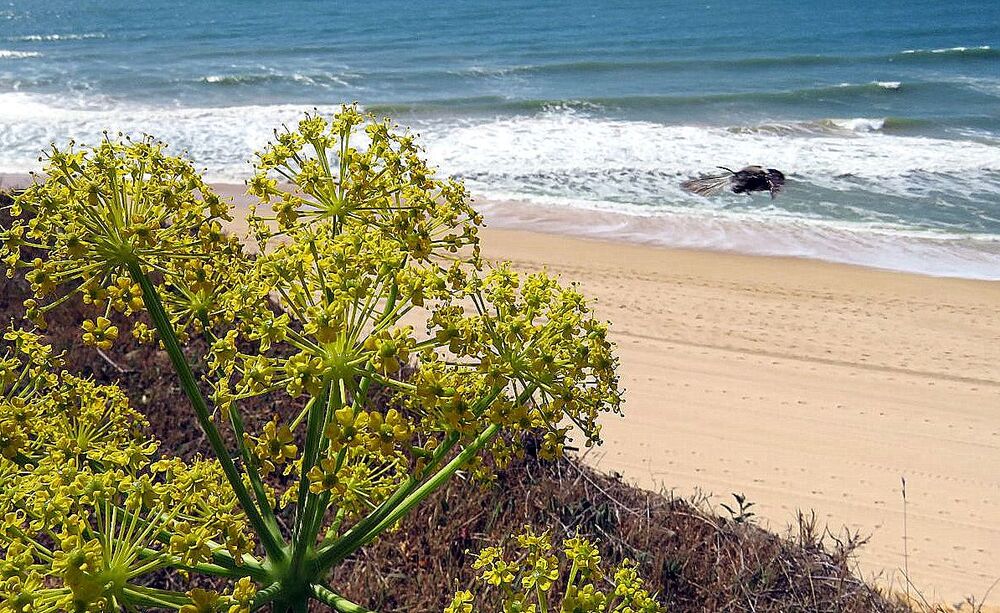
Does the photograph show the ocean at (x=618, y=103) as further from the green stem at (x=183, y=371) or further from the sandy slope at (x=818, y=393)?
the green stem at (x=183, y=371)

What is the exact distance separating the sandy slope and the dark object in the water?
4792 millimetres

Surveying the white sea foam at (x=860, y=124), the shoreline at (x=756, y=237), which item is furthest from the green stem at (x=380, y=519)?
the white sea foam at (x=860, y=124)

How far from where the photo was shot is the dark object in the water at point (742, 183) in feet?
67.8

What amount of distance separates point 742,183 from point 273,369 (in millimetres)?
20580

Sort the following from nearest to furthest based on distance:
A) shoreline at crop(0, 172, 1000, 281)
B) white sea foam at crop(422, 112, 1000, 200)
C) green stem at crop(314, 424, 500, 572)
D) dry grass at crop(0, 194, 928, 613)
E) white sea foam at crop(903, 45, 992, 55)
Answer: green stem at crop(314, 424, 500, 572) < dry grass at crop(0, 194, 928, 613) < shoreline at crop(0, 172, 1000, 281) < white sea foam at crop(422, 112, 1000, 200) < white sea foam at crop(903, 45, 992, 55)

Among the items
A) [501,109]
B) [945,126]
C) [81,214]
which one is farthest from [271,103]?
[81,214]

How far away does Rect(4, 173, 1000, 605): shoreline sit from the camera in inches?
295

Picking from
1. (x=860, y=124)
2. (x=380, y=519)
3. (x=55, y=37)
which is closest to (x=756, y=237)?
(x=860, y=124)

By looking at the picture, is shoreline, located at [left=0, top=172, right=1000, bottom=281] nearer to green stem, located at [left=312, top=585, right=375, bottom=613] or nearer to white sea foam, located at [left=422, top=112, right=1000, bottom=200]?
white sea foam, located at [left=422, top=112, right=1000, bottom=200]

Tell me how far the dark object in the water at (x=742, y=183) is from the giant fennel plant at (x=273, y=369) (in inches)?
750

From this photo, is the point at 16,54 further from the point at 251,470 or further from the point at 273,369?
the point at 273,369

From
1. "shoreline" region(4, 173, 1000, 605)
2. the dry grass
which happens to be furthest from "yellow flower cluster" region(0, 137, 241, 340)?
"shoreline" region(4, 173, 1000, 605)

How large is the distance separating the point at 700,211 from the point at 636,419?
11469 mm

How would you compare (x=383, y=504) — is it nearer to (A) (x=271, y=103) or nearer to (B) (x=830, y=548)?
(B) (x=830, y=548)
